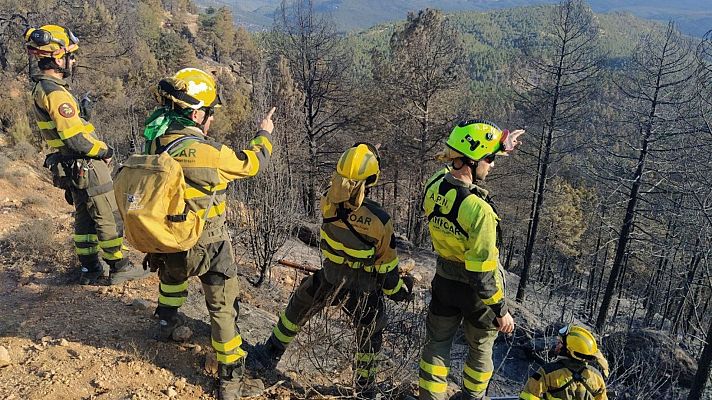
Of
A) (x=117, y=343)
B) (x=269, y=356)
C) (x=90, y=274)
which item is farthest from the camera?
(x=90, y=274)

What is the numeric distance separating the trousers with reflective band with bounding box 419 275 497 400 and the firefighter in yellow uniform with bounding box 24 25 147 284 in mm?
3315

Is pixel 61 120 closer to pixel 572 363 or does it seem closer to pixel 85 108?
pixel 85 108

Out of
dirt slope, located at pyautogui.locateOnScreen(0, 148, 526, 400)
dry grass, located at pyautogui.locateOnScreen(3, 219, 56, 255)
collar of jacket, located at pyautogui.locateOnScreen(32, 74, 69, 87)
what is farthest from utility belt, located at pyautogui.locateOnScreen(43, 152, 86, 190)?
dry grass, located at pyautogui.locateOnScreen(3, 219, 56, 255)

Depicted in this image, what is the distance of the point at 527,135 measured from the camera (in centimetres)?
1927

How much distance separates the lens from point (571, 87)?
16.1 m

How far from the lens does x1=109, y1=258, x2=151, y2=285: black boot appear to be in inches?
193

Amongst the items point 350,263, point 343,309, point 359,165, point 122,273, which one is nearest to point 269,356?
point 343,309

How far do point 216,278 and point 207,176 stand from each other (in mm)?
Answer: 841

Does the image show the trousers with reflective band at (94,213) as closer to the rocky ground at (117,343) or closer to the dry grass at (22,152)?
the rocky ground at (117,343)

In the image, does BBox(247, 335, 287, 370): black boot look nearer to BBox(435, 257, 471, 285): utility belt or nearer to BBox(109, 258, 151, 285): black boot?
BBox(435, 257, 471, 285): utility belt

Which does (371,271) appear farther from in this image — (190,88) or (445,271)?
(190,88)

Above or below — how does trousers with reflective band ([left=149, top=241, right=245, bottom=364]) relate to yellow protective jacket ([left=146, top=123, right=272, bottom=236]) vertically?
below

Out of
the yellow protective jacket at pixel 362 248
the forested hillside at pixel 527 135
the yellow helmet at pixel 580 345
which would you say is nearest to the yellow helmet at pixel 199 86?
the yellow protective jacket at pixel 362 248

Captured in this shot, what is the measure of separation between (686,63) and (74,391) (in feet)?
54.7
